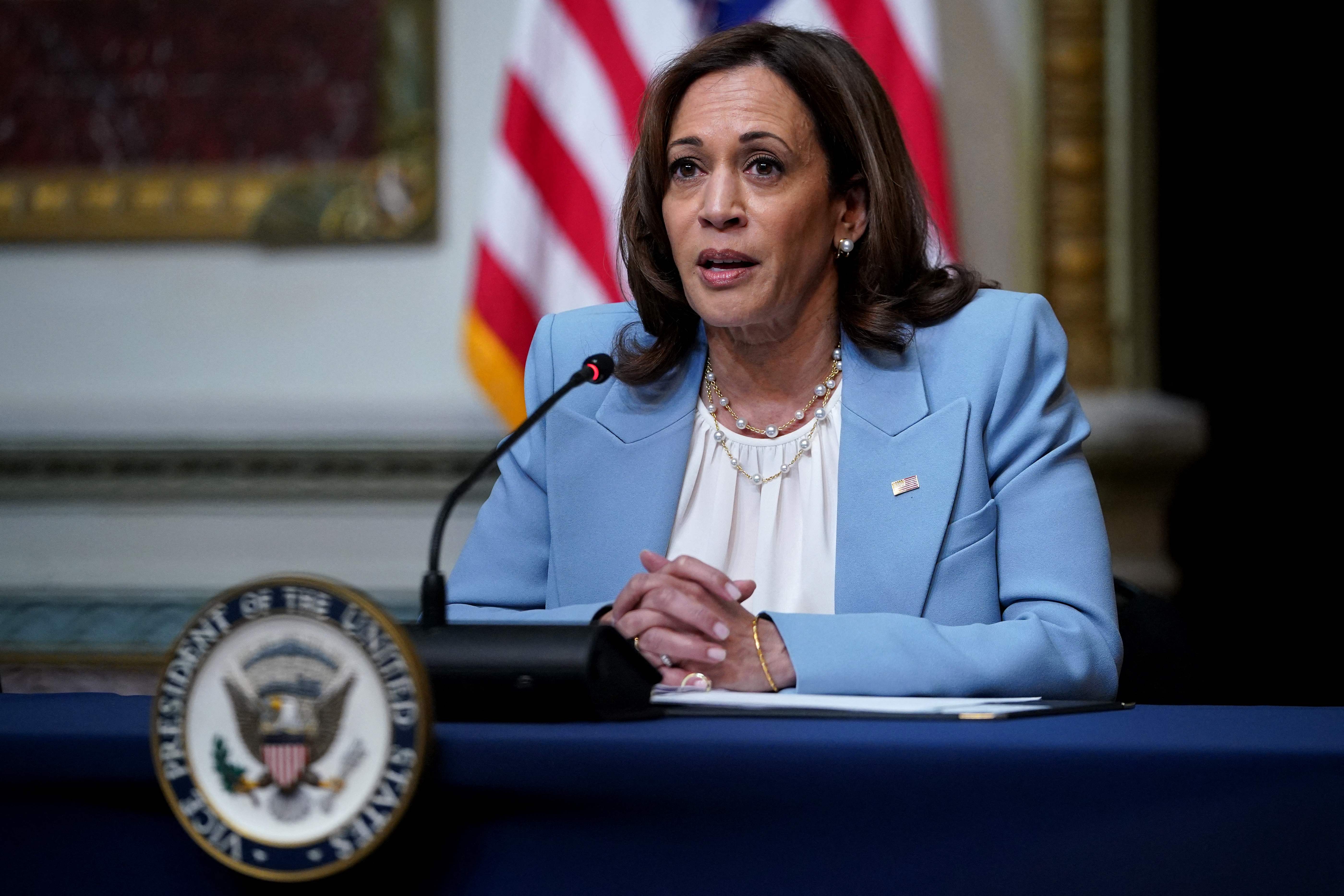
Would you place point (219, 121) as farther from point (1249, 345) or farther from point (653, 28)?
point (1249, 345)

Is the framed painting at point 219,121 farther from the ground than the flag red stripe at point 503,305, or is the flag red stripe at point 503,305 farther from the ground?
the framed painting at point 219,121

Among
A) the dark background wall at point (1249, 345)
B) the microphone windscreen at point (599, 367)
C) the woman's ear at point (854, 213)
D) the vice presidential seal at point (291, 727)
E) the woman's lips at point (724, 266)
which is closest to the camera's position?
the vice presidential seal at point (291, 727)

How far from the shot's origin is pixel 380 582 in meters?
3.10

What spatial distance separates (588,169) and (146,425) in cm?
125

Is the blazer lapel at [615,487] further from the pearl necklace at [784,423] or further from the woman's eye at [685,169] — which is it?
the woman's eye at [685,169]

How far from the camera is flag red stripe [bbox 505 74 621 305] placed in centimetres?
285

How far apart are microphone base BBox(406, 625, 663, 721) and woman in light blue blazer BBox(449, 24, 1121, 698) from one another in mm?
440

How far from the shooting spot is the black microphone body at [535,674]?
94cm

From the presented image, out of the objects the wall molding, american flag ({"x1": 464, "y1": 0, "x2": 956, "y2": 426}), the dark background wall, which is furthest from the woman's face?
the dark background wall

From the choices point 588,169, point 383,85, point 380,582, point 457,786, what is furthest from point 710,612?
point 383,85

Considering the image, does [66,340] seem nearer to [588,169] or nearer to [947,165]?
[588,169]

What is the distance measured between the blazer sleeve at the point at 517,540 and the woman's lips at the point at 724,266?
271mm

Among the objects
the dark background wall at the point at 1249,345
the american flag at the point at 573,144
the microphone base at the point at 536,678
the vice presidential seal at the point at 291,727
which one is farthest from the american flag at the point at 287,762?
the dark background wall at the point at 1249,345

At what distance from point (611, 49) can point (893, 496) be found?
1598 millimetres
